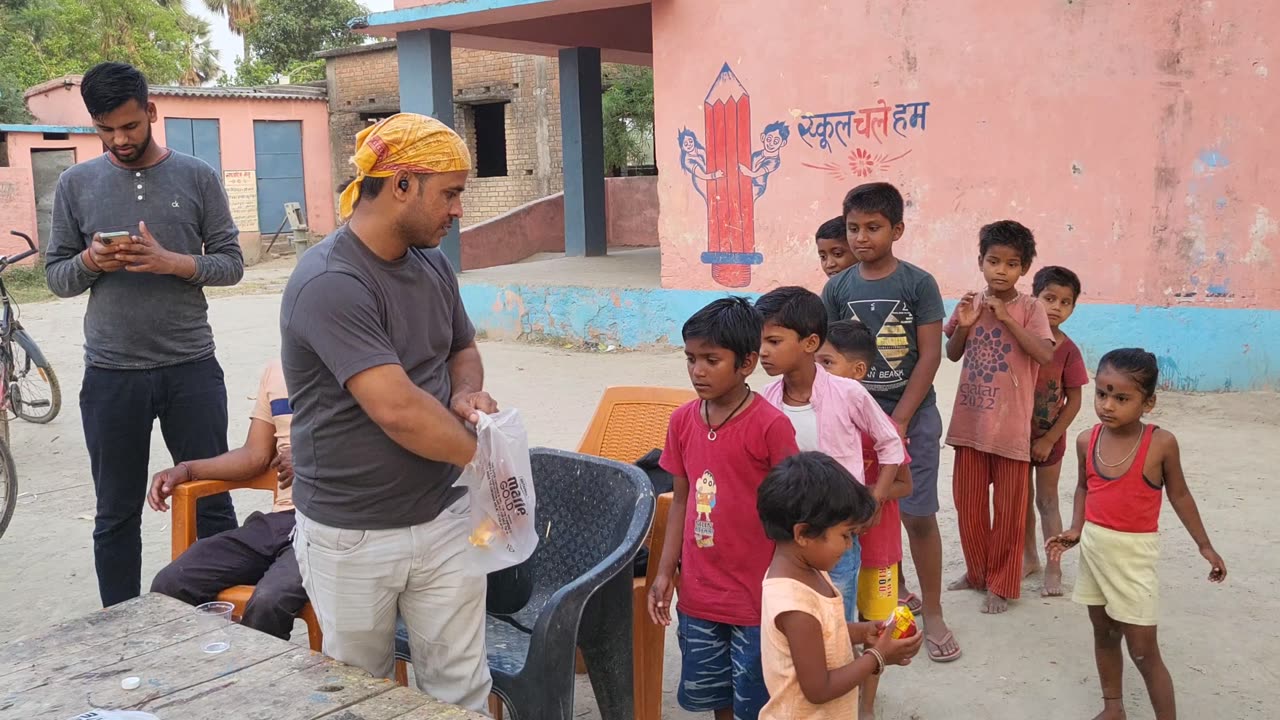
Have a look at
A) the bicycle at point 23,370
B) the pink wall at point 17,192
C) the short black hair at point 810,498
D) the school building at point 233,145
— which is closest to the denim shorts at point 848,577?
the short black hair at point 810,498

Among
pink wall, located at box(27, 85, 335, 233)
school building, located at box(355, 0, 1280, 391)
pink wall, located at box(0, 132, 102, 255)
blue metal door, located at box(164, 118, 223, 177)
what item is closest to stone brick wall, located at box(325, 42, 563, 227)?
pink wall, located at box(27, 85, 335, 233)

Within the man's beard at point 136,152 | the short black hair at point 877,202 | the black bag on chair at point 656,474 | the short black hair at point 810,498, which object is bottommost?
the black bag on chair at point 656,474

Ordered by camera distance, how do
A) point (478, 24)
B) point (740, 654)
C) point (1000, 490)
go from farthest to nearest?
1. point (478, 24)
2. point (1000, 490)
3. point (740, 654)

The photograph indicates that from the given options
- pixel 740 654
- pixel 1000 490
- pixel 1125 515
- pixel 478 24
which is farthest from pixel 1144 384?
pixel 478 24

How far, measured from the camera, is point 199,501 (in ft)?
11.7

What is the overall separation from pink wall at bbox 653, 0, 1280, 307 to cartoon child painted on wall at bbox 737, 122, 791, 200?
0.18ft

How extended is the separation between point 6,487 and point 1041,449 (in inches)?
179

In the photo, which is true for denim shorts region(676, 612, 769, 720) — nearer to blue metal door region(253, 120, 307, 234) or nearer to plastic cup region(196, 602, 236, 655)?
plastic cup region(196, 602, 236, 655)

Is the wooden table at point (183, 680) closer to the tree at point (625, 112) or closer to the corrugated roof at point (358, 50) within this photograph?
the tree at point (625, 112)

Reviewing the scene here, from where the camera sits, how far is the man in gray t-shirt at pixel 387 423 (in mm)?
2064

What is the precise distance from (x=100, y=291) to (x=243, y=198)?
66.3 ft


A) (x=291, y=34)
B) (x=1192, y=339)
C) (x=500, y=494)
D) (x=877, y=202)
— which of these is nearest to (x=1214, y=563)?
(x=877, y=202)

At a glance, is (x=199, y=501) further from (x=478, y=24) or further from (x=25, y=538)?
(x=478, y=24)

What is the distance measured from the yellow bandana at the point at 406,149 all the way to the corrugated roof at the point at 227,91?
20916 millimetres
